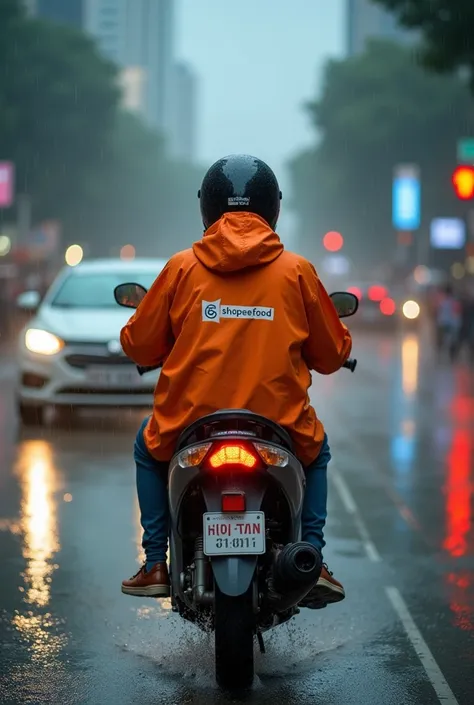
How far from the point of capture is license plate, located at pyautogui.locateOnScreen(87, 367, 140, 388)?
1327 centimetres

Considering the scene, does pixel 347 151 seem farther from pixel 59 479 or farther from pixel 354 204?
pixel 59 479

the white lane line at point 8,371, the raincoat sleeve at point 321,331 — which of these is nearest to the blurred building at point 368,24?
the white lane line at point 8,371

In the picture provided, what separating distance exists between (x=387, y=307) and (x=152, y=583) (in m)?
40.0

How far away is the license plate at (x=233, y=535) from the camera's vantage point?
475 centimetres

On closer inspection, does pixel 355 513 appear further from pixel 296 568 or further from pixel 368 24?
pixel 368 24

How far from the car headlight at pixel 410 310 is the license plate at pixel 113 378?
36.6 meters

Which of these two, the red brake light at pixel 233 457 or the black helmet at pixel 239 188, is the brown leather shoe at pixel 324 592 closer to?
the red brake light at pixel 233 457

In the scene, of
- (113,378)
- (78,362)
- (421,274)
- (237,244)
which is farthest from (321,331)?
(421,274)

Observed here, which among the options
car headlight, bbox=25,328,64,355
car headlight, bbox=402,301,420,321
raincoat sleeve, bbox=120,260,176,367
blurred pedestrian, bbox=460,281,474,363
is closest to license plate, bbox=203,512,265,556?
raincoat sleeve, bbox=120,260,176,367

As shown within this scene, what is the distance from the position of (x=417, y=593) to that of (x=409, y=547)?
1232mm

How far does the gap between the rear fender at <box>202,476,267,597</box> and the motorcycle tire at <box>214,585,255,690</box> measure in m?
0.04

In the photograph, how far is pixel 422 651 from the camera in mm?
5742

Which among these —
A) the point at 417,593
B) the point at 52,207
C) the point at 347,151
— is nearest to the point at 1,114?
the point at 52,207

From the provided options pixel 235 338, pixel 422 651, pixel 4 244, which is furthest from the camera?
pixel 4 244
